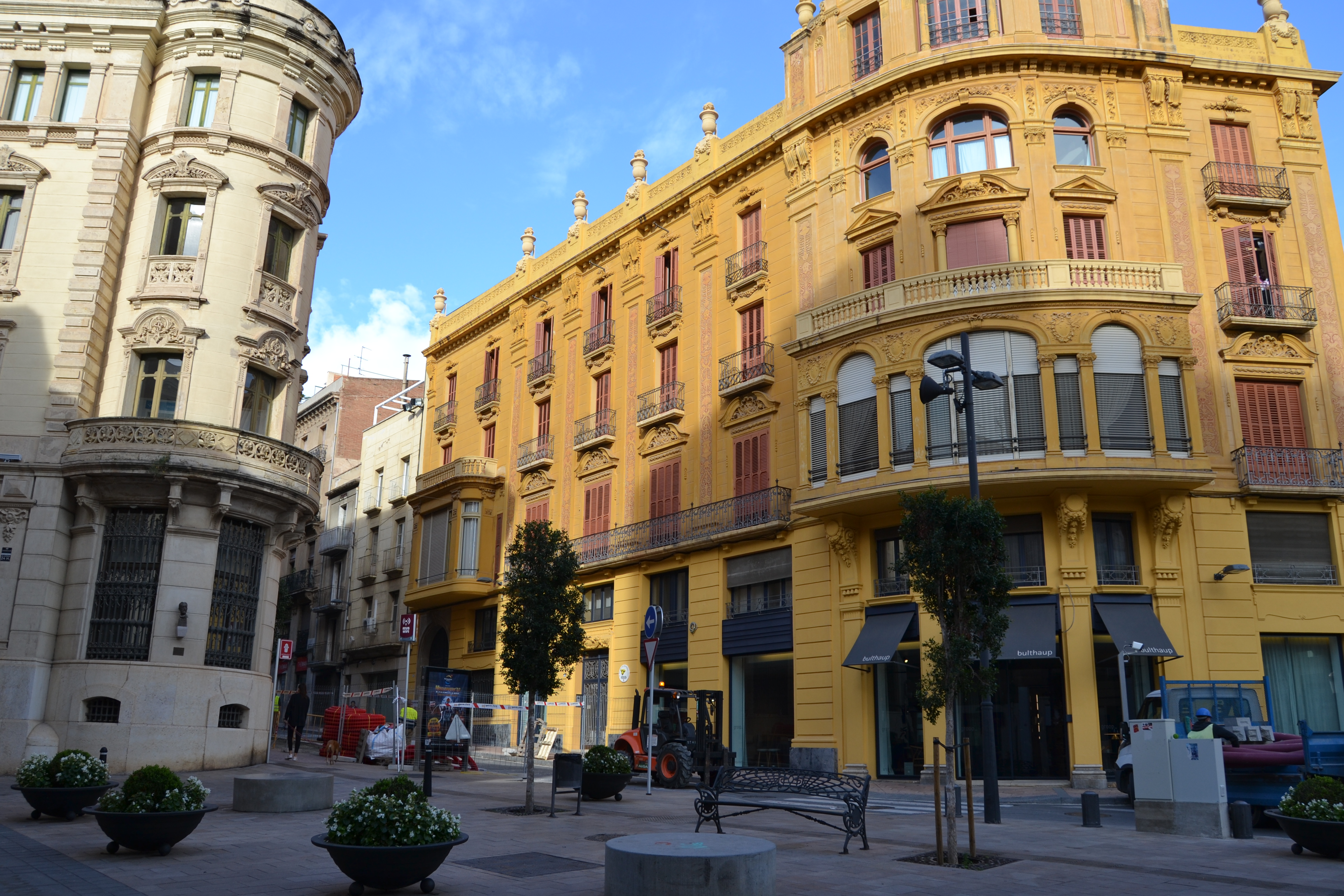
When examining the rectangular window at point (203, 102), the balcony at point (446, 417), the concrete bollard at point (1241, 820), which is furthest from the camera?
the balcony at point (446, 417)

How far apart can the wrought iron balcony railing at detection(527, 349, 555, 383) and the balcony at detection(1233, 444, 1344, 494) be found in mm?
22426

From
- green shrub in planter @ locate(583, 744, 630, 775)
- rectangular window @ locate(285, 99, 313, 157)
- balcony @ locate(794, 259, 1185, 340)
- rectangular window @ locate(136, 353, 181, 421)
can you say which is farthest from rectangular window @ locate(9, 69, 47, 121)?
balcony @ locate(794, 259, 1185, 340)

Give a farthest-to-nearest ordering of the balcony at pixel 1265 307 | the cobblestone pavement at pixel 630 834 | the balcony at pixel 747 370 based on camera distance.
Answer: the balcony at pixel 747 370
the balcony at pixel 1265 307
the cobblestone pavement at pixel 630 834

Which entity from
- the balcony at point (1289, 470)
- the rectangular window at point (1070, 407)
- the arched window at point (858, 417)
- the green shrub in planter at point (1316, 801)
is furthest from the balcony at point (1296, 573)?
the green shrub in planter at point (1316, 801)

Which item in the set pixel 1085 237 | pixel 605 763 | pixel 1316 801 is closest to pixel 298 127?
pixel 605 763

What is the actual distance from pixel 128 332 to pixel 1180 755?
75.1 feet

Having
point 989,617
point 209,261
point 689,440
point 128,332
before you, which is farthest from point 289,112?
point 989,617

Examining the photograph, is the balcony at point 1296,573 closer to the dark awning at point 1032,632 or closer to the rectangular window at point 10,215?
the dark awning at point 1032,632

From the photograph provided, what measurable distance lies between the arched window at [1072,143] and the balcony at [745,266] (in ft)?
26.8

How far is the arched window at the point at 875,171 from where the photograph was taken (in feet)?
86.7

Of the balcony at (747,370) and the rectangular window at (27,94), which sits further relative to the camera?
the balcony at (747,370)

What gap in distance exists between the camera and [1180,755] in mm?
13305

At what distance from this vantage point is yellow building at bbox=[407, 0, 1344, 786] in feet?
72.3

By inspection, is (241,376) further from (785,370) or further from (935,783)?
(935,783)
